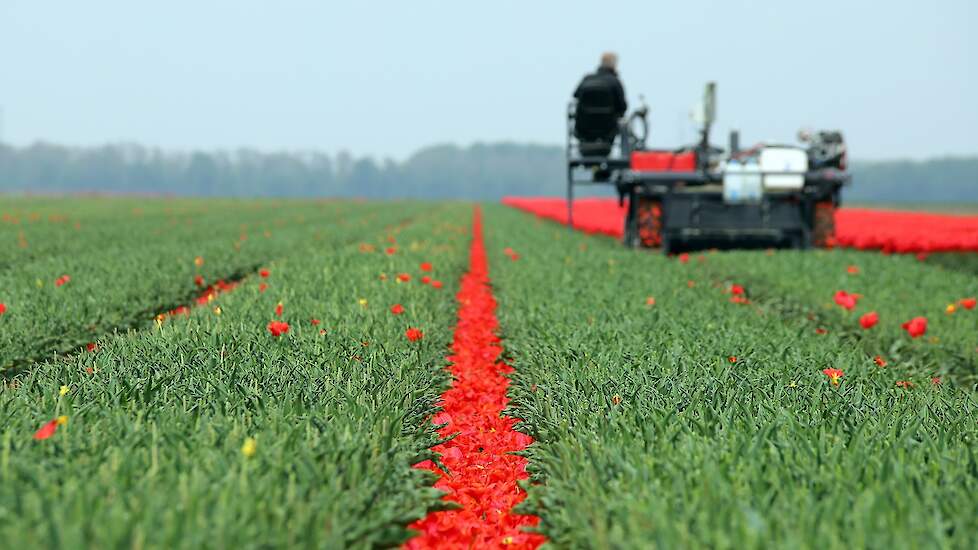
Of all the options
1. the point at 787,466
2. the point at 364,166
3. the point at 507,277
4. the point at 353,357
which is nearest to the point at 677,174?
the point at 507,277

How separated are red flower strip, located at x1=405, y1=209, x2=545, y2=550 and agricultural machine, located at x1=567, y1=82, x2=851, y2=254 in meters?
7.07

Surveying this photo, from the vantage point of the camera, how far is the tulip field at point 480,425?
79.8 inches

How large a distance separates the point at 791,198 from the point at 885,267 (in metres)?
3.44

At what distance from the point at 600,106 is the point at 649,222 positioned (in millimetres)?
2347

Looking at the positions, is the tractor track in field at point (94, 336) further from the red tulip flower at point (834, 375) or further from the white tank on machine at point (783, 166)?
the white tank on machine at point (783, 166)

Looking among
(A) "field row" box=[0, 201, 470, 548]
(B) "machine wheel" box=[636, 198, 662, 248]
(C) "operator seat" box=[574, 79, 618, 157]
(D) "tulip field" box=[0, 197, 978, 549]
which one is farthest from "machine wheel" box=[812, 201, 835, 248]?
(A) "field row" box=[0, 201, 470, 548]

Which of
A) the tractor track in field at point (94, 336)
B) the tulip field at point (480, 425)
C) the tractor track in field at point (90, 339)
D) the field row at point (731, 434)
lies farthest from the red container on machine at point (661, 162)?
the tractor track in field at point (94, 336)

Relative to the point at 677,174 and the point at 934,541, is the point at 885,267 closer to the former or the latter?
the point at 677,174

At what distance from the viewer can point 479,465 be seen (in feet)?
11.8

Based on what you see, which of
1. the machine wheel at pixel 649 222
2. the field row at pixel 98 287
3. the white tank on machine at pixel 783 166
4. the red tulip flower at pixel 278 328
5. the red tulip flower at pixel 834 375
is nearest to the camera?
the red tulip flower at pixel 834 375

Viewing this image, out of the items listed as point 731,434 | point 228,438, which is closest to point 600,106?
point 731,434

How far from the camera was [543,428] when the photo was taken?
3.39m

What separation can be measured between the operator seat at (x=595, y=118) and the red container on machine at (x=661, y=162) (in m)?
0.66

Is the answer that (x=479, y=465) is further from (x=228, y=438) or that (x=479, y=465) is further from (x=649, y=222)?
(x=649, y=222)
